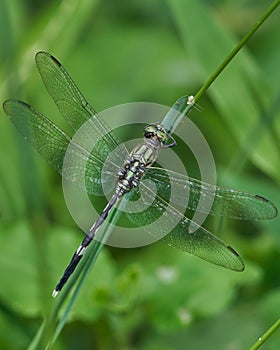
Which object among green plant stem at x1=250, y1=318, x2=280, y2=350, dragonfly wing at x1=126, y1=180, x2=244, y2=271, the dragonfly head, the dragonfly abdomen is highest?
the dragonfly head

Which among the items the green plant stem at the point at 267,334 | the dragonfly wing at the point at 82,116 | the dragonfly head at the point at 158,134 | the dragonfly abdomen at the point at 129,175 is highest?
the dragonfly head at the point at 158,134

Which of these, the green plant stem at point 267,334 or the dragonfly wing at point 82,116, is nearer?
the green plant stem at point 267,334

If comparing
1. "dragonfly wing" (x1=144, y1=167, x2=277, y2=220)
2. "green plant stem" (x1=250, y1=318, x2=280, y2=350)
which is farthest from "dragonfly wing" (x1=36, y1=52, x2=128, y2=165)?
"green plant stem" (x1=250, y1=318, x2=280, y2=350)

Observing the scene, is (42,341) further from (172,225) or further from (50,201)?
(50,201)

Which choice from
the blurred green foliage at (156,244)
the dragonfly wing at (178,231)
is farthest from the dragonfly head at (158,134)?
the blurred green foliage at (156,244)

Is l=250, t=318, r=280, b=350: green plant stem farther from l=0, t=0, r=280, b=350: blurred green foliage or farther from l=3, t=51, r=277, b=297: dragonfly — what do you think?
l=0, t=0, r=280, b=350: blurred green foliage

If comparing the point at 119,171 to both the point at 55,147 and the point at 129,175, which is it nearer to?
the point at 129,175

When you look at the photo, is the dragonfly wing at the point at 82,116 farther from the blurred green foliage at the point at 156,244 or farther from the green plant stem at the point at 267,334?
the green plant stem at the point at 267,334
